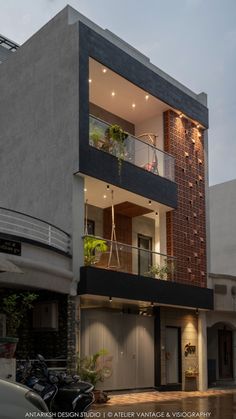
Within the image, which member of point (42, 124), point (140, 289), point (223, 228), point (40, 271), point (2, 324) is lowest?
point (2, 324)

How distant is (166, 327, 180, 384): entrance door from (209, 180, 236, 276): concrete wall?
9.99m

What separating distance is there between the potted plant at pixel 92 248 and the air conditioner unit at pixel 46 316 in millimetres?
1598

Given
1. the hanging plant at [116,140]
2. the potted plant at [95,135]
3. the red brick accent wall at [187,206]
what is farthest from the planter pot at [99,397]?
the potted plant at [95,135]

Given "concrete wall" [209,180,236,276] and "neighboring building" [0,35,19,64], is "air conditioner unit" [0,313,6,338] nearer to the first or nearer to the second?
"neighboring building" [0,35,19,64]

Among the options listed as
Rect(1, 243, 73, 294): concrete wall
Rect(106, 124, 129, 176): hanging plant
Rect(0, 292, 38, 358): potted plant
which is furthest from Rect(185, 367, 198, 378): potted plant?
Rect(106, 124, 129, 176): hanging plant

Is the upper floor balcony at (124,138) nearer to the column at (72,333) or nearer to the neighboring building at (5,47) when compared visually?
the column at (72,333)

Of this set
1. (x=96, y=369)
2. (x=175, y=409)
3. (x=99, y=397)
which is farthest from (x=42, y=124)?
(x=175, y=409)

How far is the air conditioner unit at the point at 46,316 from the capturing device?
15.1 m

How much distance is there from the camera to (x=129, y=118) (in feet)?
70.0

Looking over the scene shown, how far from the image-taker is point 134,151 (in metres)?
18.2

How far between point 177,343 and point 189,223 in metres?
4.17

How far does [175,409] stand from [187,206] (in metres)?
8.40

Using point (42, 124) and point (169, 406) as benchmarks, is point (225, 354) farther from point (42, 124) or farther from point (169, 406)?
point (42, 124)

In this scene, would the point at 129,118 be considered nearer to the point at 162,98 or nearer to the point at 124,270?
the point at 162,98
